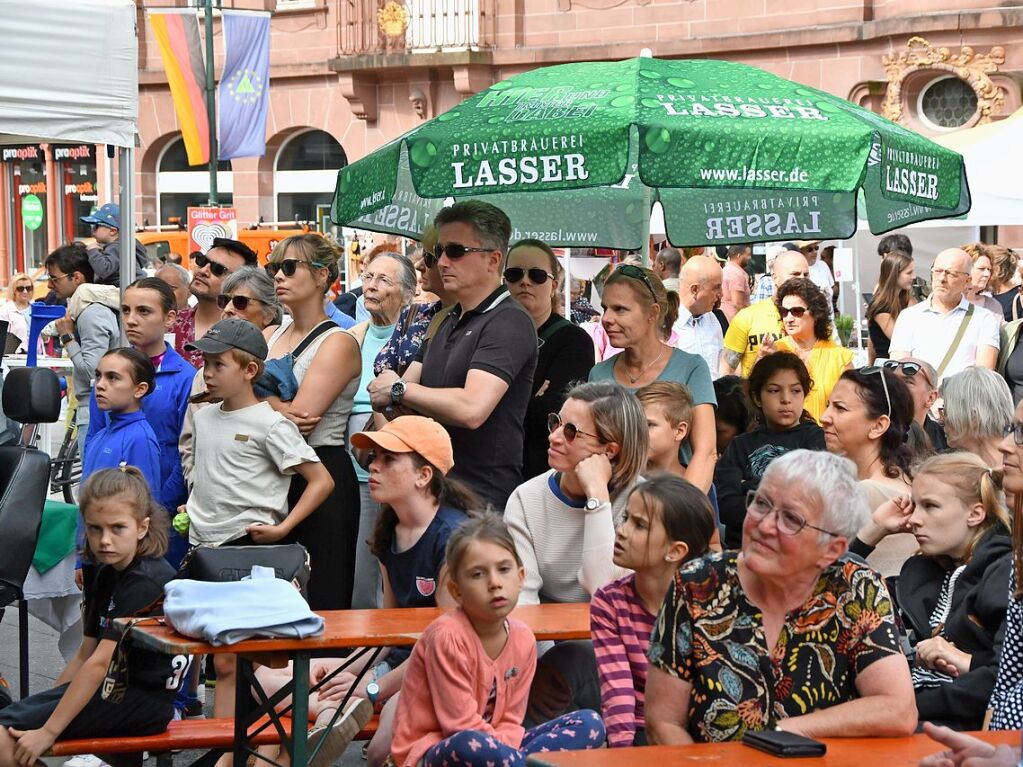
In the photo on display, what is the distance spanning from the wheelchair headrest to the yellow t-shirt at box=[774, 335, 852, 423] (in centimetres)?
399

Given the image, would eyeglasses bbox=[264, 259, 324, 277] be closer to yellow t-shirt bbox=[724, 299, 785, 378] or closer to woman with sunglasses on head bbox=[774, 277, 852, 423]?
woman with sunglasses on head bbox=[774, 277, 852, 423]

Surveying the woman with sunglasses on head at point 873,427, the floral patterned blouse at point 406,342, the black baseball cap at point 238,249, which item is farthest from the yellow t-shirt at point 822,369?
the black baseball cap at point 238,249

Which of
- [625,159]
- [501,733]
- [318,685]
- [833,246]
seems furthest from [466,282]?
[833,246]

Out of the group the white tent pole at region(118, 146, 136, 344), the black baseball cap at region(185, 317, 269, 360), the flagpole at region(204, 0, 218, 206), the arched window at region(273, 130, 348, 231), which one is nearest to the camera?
the black baseball cap at region(185, 317, 269, 360)

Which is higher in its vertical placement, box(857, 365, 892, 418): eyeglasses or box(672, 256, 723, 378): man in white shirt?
box(672, 256, 723, 378): man in white shirt

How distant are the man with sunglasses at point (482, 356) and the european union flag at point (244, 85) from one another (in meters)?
20.9

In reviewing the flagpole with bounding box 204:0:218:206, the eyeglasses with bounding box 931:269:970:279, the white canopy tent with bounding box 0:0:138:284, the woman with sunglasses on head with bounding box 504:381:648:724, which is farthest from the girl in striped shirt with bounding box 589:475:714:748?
the flagpole with bounding box 204:0:218:206

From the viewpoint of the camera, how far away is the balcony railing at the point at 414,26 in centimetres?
3209

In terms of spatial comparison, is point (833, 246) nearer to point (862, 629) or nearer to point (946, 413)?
point (946, 413)

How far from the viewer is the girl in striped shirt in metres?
4.62

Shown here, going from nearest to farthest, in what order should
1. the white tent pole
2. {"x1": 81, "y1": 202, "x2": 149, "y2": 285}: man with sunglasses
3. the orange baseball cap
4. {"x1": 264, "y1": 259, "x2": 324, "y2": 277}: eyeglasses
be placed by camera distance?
the orange baseball cap
{"x1": 264, "y1": 259, "x2": 324, "y2": 277}: eyeglasses
the white tent pole
{"x1": 81, "y1": 202, "x2": 149, "y2": 285}: man with sunglasses

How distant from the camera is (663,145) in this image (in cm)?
655

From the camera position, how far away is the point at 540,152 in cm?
671

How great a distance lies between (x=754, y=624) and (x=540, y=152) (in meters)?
3.20
